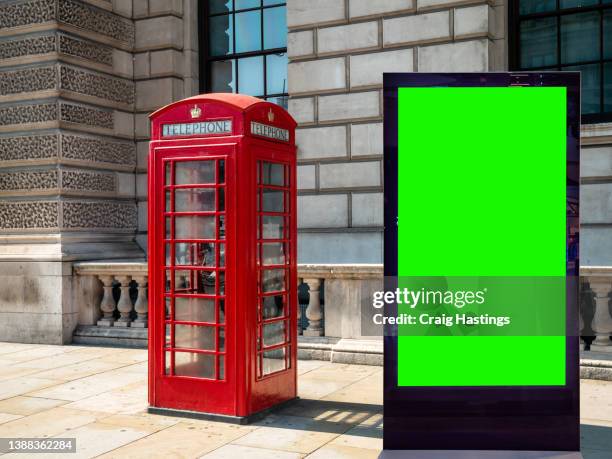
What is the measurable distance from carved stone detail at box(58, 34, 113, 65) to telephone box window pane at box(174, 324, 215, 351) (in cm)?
590

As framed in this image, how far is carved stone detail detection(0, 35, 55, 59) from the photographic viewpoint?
10172 mm

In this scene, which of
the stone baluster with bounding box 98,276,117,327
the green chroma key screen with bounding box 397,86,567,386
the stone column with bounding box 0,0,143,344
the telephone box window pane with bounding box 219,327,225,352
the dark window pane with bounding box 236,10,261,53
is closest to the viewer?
the green chroma key screen with bounding box 397,86,567,386

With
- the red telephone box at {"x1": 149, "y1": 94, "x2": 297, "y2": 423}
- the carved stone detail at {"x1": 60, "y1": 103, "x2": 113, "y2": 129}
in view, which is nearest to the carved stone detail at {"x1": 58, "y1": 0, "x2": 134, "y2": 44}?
the carved stone detail at {"x1": 60, "y1": 103, "x2": 113, "y2": 129}

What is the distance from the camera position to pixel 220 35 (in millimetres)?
12320

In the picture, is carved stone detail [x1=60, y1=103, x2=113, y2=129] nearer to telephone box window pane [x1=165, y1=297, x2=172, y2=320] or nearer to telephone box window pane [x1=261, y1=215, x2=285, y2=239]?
telephone box window pane [x1=165, y1=297, x2=172, y2=320]

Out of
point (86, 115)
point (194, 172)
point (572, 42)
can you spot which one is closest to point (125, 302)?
point (86, 115)

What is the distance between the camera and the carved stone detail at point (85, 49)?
10.2 metres

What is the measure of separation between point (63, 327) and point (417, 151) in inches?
262

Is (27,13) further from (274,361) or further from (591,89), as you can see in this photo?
(591,89)

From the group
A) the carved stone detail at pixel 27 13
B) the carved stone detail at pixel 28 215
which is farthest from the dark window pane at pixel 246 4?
the carved stone detail at pixel 28 215

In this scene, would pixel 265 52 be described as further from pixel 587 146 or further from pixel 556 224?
pixel 556 224

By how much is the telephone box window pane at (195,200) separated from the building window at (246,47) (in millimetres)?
6297

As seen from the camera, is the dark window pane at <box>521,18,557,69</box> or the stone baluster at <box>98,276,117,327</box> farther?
the dark window pane at <box>521,18,557,69</box>

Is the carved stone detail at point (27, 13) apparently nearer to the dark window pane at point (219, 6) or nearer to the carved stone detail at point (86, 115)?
the carved stone detail at point (86, 115)
